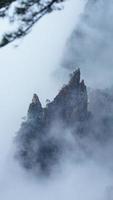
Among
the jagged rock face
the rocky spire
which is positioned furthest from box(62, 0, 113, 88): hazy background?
the rocky spire

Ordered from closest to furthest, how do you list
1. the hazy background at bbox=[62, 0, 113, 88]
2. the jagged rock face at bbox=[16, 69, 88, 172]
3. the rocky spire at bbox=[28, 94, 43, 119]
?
the rocky spire at bbox=[28, 94, 43, 119] < the jagged rock face at bbox=[16, 69, 88, 172] < the hazy background at bbox=[62, 0, 113, 88]

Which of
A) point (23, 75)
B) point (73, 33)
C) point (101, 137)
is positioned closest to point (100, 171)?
point (101, 137)

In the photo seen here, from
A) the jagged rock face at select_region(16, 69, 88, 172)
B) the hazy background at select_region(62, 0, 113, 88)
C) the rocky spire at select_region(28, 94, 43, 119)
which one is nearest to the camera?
the rocky spire at select_region(28, 94, 43, 119)

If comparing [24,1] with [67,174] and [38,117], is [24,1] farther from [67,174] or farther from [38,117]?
[67,174]

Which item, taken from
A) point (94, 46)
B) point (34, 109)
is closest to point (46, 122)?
point (34, 109)

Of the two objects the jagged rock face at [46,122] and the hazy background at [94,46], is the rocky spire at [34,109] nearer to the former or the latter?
the jagged rock face at [46,122]

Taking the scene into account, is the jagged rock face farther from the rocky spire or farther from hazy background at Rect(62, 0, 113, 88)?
hazy background at Rect(62, 0, 113, 88)

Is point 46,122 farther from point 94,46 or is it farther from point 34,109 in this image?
point 94,46

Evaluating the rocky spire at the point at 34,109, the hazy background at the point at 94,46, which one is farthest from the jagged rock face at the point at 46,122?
the hazy background at the point at 94,46
